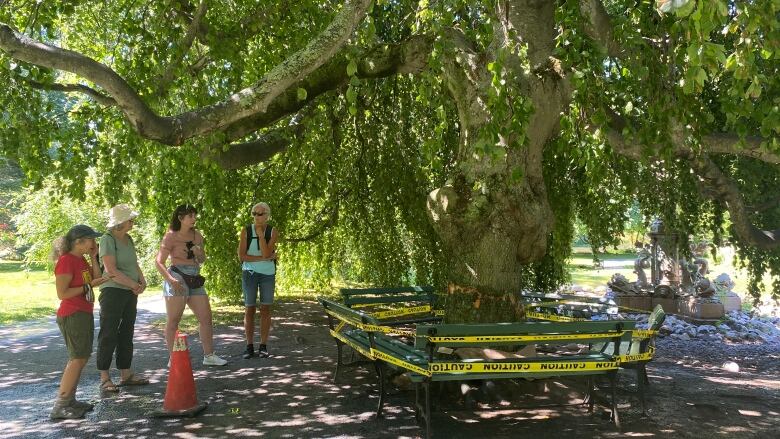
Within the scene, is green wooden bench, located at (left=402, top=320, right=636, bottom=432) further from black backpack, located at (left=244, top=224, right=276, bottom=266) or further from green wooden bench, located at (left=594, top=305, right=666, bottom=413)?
black backpack, located at (left=244, top=224, right=276, bottom=266)

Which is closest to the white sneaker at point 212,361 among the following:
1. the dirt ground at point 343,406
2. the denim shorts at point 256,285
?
the dirt ground at point 343,406

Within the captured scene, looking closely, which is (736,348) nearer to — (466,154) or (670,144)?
(670,144)

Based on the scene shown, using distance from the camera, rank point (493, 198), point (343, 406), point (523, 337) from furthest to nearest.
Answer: point (493, 198), point (343, 406), point (523, 337)

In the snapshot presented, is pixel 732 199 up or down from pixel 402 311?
up

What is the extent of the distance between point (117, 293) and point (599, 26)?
4.73 meters

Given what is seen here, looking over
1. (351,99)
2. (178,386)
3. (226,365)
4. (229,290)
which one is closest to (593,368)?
(351,99)

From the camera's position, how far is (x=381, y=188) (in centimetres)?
913

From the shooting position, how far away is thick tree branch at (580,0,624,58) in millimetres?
5125

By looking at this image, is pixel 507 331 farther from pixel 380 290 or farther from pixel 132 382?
pixel 132 382

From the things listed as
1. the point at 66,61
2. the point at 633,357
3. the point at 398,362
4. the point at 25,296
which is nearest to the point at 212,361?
the point at 398,362

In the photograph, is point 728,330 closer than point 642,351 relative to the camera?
No

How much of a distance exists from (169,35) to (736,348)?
8.79 metres

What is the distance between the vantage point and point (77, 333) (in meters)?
5.02

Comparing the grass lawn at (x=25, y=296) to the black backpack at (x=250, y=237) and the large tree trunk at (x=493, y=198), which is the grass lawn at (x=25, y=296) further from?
the large tree trunk at (x=493, y=198)
